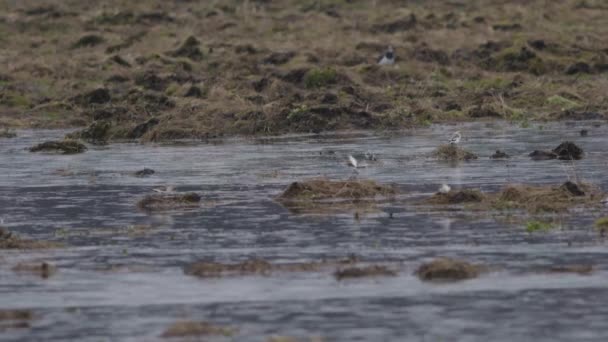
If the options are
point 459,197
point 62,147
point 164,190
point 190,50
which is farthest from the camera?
point 190,50

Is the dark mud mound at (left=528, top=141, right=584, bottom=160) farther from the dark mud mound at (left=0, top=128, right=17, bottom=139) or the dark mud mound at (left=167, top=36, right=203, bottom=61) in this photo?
the dark mud mound at (left=167, top=36, right=203, bottom=61)

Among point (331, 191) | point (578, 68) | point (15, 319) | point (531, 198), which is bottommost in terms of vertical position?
point (578, 68)

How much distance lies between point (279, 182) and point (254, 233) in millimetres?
6296

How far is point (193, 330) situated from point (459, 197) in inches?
374

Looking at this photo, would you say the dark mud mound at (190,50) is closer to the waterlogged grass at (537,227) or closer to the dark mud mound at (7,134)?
the dark mud mound at (7,134)

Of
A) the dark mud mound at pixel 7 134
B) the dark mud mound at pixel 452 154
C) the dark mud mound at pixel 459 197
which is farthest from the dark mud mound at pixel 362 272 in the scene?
the dark mud mound at pixel 7 134

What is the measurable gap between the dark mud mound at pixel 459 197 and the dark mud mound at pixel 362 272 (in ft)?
19.1

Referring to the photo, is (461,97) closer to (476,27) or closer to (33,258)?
(476,27)

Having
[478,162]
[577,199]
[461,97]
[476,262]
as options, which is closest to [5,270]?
[476,262]

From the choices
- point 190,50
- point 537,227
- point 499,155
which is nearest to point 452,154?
point 499,155

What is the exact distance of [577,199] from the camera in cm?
2250

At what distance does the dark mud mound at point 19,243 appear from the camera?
1998 cm

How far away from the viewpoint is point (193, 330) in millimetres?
14250

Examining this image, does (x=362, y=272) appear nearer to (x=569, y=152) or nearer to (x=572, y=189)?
(x=572, y=189)
